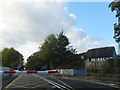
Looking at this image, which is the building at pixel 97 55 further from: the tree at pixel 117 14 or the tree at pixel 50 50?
the tree at pixel 117 14

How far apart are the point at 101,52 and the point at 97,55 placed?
1738 millimetres

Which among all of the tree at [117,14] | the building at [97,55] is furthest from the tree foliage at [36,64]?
the tree at [117,14]

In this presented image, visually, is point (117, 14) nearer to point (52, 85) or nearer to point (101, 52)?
point (52, 85)

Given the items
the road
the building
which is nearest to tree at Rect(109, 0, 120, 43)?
the road

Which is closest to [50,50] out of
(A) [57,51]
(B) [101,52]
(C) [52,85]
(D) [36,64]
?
(A) [57,51]

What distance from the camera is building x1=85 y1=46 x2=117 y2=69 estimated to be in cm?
11481

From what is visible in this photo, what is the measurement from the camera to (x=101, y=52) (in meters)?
121

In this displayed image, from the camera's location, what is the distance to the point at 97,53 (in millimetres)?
122562

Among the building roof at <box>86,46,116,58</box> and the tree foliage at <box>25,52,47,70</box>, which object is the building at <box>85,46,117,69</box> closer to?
the building roof at <box>86,46,116,58</box>

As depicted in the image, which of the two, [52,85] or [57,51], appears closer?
[52,85]

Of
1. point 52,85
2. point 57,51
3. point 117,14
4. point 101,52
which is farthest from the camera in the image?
point 101,52

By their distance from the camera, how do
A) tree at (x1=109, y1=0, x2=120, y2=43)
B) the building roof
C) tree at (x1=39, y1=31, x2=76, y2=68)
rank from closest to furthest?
1. tree at (x1=109, y1=0, x2=120, y2=43)
2. tree at (x1=39, y1=31, x2=76, y2=68)
3. the building roof

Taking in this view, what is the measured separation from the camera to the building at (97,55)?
115m

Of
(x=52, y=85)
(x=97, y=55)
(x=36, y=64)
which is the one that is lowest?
(x=52, y=85)
